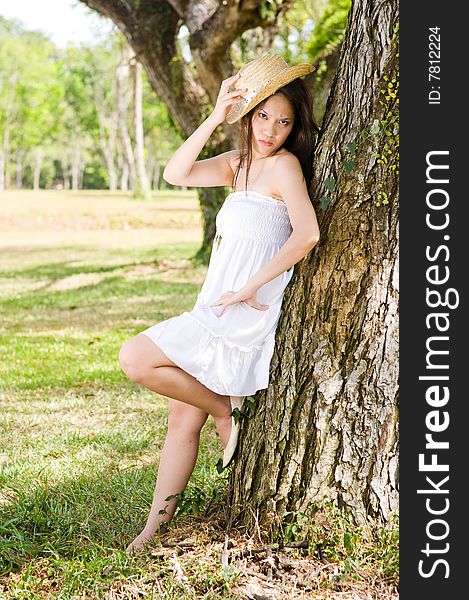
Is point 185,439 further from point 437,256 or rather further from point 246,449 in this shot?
point 437,256

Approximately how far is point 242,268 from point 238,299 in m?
0.16

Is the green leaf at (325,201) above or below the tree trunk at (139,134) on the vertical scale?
below

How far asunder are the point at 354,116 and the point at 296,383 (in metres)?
0.91

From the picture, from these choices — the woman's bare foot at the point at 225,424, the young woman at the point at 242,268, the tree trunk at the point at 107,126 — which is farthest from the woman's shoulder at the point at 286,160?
the tree trunk at the point at 107,126

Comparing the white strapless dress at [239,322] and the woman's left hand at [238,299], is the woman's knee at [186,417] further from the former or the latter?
the woman's left hand at [238,299]

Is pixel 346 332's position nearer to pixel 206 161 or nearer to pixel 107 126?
pixel 206 161

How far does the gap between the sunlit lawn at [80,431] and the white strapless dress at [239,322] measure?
595 millimetres

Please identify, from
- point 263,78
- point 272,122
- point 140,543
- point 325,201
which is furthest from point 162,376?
point 263,78

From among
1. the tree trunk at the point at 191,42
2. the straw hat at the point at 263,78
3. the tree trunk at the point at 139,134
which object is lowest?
the straw hat at the point at 263,78

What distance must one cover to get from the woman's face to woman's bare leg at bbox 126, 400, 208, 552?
1026 millimetres

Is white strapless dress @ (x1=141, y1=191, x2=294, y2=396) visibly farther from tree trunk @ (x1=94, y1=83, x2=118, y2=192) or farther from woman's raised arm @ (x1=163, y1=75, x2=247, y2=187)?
tree trunk @ (x1=94, y1=83, x2=118, y2=192)

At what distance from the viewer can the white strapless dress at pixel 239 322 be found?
289 centimetres

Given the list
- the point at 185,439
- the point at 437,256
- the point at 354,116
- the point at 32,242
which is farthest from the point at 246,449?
the point at 32,242

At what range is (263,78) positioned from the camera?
2.90 meters
